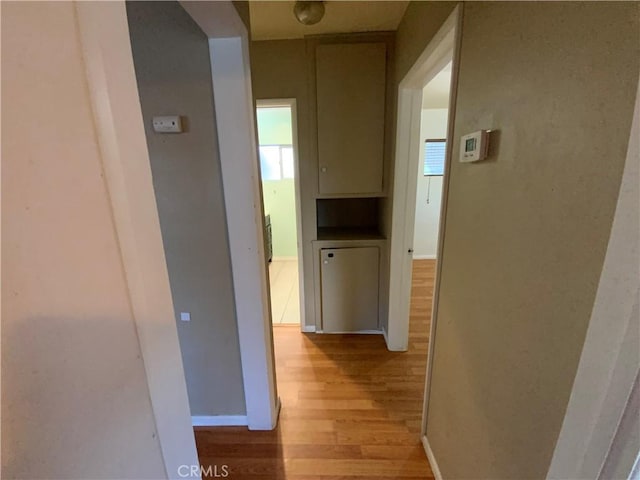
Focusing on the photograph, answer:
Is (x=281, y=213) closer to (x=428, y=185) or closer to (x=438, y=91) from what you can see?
(x=428, y=185)

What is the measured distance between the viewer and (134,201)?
1.60 ft

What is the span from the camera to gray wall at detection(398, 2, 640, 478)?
1.61ft

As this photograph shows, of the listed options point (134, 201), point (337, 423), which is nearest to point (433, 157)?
point (337, 423)

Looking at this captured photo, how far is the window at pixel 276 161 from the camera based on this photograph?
4605 millimetres

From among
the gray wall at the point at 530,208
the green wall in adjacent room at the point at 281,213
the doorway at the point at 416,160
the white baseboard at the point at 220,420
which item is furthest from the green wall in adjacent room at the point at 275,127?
the white baseboard at the point at 220,420

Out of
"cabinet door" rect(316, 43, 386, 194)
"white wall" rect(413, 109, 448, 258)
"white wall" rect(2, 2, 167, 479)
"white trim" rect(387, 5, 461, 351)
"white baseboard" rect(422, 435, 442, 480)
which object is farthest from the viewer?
"white wall" rect(413, 109, 448, 258)

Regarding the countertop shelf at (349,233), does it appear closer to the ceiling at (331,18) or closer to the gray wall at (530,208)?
the gray wall at (530,208)

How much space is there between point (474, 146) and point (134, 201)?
982 millimetres

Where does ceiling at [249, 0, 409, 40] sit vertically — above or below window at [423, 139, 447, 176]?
above

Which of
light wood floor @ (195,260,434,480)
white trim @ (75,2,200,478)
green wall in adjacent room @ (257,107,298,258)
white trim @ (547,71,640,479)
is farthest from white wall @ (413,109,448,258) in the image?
white trim @ (75,2,200,478)

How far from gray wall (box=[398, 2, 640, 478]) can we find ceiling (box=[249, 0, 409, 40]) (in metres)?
1.01

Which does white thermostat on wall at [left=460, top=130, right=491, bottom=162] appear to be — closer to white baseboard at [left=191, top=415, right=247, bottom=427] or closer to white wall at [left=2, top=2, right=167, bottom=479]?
white wall at [left=2, top=2, right=167, bottom=479]

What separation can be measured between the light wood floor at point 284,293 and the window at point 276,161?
1.52 m

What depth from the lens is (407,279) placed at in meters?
2.22
